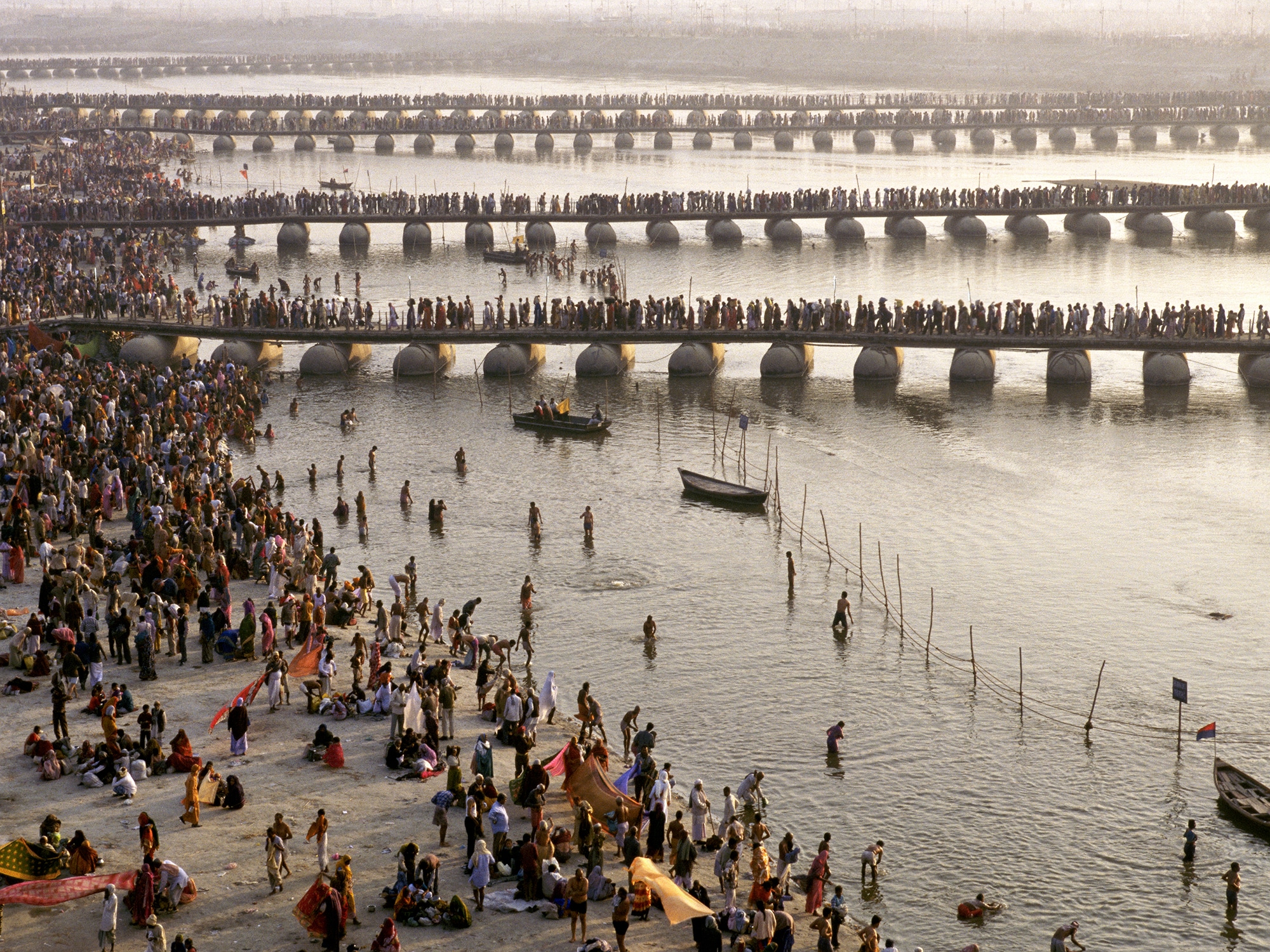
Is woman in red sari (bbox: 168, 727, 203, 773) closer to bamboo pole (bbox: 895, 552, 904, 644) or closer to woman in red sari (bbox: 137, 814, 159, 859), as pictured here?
woman in red sari (bbox: 137, 814, 159, 859)

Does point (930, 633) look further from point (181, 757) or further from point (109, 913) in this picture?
point (109, 913)

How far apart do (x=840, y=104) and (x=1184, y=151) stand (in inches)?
1320

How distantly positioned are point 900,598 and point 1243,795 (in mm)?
12224

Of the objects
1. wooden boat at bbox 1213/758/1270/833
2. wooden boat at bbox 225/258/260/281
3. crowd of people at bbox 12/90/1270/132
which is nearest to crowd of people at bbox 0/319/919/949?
wooden boat at bbox 1213/758/1270/833

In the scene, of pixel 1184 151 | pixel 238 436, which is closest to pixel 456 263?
pixel 238 436

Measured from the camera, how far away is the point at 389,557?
152ft

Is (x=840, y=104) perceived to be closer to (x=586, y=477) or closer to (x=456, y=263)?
(x=456, y=263)

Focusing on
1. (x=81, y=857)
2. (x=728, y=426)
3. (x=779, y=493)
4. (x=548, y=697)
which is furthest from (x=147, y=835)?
(x=728, y=426)

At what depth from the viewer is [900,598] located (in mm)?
42969

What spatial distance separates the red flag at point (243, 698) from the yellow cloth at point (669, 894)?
9.34 meters

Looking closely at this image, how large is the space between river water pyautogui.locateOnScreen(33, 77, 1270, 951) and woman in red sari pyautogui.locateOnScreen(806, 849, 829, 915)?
1690 millimetres

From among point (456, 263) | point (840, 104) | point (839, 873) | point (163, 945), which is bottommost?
point (839, 873)

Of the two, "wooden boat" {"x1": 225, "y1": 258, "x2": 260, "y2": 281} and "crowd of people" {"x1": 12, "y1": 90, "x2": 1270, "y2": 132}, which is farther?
"crowd of people" {"x1": 12, "y1": 90, "x2": 1270, "y2": 132}

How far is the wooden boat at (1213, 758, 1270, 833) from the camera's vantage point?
31641 mm
